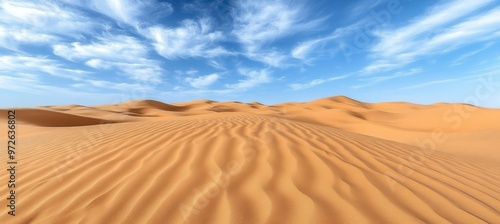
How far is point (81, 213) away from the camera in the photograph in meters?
1.84

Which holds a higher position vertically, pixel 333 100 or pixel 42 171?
pixel 333 100

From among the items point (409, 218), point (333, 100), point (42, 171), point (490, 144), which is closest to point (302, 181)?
point (409, 218)

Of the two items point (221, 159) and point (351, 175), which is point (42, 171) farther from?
point (351, 175)

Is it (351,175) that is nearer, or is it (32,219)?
(32,219)

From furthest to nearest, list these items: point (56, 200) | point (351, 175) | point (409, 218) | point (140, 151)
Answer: point (140, 151), point (351, 175), point (56, 200), point (409, 218)

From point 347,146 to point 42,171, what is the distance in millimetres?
4127

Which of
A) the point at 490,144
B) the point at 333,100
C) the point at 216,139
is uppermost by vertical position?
the point at 333,100

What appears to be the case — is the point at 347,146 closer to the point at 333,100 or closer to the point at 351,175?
the point at 351,175

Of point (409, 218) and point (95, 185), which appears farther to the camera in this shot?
point (95, 185)

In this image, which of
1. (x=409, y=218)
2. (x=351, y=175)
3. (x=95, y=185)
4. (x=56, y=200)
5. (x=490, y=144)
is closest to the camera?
(x=409, y=218)

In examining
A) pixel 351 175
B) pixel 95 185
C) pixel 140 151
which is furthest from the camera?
pixel 140 151

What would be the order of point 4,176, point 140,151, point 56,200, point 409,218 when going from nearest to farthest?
point 409,218 → point 56,200 → point 4,176 → point 140,151

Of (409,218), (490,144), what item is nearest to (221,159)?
(409,218)

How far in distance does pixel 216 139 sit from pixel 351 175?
212cm
